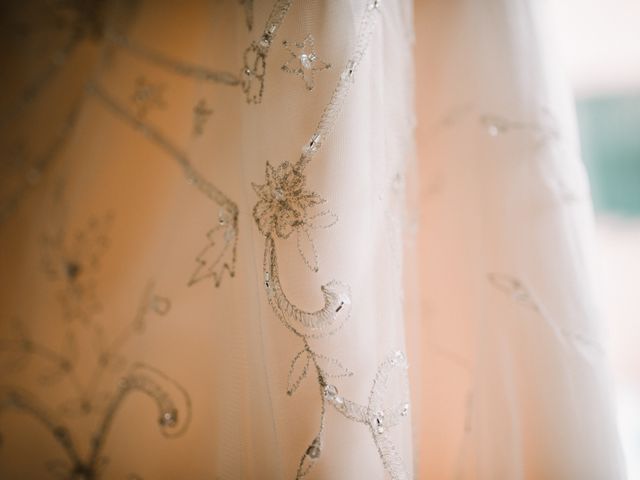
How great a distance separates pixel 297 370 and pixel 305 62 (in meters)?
0.26

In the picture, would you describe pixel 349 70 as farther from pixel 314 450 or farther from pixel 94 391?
pixel 94 391

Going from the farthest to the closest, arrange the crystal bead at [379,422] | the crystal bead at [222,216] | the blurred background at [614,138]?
the blurred background at [614,138], the crystal bead at [222,216], the crystal bead at [379,422]

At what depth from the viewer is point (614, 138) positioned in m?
0.66

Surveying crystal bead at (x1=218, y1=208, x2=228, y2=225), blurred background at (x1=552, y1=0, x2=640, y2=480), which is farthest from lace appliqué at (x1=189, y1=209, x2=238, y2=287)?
blurred background at (x1=552, y1=0, x2=640, y2=480)

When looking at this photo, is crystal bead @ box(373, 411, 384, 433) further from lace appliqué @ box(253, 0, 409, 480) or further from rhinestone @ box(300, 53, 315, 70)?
rhinestone @ box(300, 53, 315, 70)

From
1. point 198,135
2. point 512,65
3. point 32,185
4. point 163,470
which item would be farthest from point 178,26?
point 163,470

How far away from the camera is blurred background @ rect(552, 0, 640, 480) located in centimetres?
62

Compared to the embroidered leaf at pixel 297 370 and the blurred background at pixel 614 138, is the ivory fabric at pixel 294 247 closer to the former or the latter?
the embroidered leaf at pixel 297 370

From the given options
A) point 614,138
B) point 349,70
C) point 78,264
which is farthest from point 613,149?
point 78,264

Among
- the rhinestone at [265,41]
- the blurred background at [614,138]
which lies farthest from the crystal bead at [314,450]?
the blurred background at [614,138]

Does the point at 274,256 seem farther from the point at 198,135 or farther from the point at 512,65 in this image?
the point at 512,65

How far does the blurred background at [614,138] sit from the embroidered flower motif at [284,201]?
490 mm

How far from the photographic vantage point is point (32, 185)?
53 centimetres

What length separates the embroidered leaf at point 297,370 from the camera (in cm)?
34
